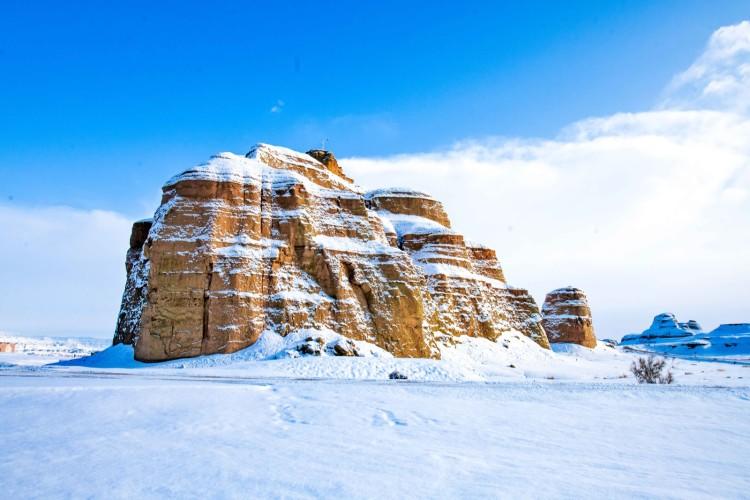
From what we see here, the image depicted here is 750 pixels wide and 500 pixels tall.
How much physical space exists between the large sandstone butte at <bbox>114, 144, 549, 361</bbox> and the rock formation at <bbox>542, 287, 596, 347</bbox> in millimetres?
42803

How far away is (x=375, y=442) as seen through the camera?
8.38 meters

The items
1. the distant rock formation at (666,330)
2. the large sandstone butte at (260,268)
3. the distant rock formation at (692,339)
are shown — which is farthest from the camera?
the distant rock formation at (666,330)

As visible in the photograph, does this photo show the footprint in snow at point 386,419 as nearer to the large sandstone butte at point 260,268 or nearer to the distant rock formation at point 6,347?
the large sandstone butte at point 260,268

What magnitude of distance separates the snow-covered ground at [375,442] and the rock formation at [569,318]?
7675 centimetres

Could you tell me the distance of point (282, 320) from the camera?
123ft

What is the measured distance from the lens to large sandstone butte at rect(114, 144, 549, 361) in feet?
118

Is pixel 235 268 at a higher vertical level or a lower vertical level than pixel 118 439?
higher

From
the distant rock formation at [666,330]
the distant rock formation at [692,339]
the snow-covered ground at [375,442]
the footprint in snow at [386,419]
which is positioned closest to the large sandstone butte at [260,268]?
the snow-covered ground at [375,442]

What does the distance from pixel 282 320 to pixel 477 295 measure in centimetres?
3136

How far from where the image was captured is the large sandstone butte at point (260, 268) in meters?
35.9

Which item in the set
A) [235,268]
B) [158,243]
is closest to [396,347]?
[235,268]

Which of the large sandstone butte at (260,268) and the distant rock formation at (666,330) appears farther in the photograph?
the distant rock formation at (666,330)

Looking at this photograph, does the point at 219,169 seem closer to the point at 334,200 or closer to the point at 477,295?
the point at 334,200

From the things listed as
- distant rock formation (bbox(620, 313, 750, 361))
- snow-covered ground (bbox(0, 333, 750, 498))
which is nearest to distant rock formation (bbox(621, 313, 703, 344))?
distant rock formation (bbox(620, 313, 750, 361))
